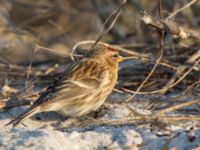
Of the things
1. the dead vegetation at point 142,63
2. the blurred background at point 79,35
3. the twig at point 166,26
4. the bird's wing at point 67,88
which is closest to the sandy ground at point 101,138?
the dead vegetation at point 142,63

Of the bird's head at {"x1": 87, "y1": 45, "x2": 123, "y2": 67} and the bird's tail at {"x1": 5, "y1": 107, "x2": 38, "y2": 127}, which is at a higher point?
the bird's head at {"x1": 87, "y1": 45, "x2": 123, "y2": 67}

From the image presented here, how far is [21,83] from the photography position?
6.86 m

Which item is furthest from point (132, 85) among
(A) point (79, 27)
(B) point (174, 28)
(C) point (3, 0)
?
(A) point (79, 27)

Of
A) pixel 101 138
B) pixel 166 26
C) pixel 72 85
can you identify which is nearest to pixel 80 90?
pixel 72 85

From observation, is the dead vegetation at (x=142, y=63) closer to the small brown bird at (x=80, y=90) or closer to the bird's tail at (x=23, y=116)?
the small brown bird at (x=80, y=90)

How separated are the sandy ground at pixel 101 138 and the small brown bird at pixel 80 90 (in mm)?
425

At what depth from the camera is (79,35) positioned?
10430mm

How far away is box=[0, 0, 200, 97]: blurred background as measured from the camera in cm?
674

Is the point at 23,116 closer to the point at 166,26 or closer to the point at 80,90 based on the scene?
the point at 80,90

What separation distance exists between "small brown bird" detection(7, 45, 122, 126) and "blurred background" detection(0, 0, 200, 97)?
0.35 m

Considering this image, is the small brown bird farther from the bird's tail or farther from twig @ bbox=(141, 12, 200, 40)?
twig @ bbox=(141, 12, 200, 40)

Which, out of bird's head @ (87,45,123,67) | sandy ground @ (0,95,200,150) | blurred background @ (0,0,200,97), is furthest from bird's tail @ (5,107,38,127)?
bird's head @ (87,45,123,67)

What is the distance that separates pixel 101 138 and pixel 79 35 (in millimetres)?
5591

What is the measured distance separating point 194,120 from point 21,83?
222 centimetres
